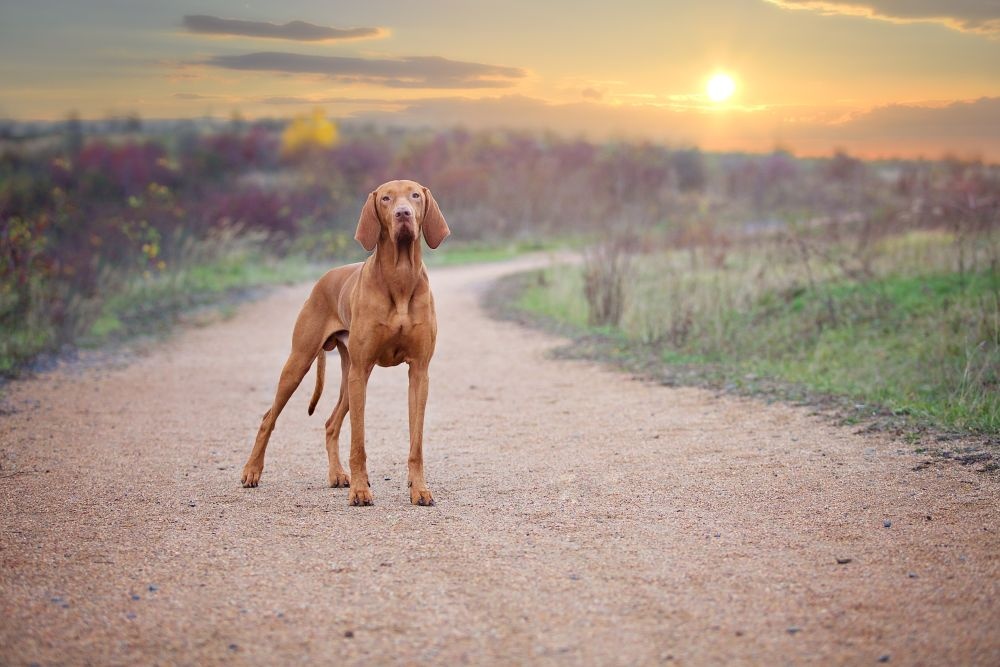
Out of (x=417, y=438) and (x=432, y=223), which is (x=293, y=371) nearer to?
(x=417, y=438)

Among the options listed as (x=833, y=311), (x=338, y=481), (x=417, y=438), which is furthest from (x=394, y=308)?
(x=833, y=311)

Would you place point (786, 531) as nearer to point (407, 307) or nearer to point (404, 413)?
point (407, 307)

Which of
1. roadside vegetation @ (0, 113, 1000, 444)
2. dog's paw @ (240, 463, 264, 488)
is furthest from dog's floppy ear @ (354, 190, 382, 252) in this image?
roadside vegetation @ (0, 113, 1000, 444)

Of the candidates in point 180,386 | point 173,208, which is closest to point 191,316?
point 180,386

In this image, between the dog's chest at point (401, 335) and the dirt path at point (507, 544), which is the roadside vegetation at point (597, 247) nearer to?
the dirt path at point (507, 544)

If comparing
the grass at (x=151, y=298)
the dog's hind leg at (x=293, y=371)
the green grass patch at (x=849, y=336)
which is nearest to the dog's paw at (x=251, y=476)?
the dog's hind leg at (x=293, y=371)

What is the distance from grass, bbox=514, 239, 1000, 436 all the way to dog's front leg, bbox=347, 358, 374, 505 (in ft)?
14.3

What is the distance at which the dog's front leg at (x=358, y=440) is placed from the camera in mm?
5652

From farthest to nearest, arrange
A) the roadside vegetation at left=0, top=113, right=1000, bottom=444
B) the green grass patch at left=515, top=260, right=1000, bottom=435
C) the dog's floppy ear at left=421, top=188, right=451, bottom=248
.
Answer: the roadside vegetation at left=0, top=113, right=1000, bottom=444, the green grass patch at left=515, top=260, right=1000, bottom=435, the dog's floppy ear at left=421, top=188, right=451, bottom=248

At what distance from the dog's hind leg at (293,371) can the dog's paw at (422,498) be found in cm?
113

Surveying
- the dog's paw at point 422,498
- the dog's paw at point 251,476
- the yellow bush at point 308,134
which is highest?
the yellow bush at point 308,134

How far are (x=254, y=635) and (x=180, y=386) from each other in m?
7.23

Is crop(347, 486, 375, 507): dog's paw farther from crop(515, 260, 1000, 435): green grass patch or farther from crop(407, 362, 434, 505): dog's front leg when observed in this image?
crop(515, 260, 1000, 435): green grass patch

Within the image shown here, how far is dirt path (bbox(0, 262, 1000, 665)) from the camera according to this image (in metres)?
3.68
